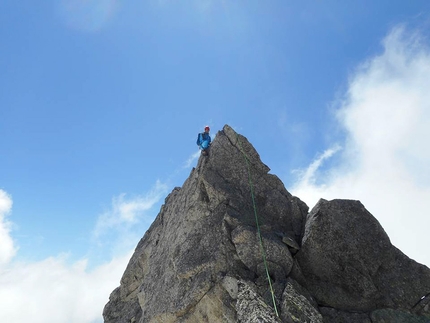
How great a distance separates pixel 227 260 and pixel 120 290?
16.8 m

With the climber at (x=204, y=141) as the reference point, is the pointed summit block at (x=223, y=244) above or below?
below

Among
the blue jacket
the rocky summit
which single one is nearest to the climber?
the blue jacket

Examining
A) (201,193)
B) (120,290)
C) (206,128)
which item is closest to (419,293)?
(201,193)

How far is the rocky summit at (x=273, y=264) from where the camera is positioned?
1349 centimetres

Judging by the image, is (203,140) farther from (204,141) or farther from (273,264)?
(273,264)

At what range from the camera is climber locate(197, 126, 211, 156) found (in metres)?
22.7

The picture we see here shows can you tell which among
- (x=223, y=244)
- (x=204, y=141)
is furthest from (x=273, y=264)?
(x=204, y=141)

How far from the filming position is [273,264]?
1474 centimetres

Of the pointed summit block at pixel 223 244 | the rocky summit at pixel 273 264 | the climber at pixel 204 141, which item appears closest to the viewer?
the rocky summit at pixel 273 264

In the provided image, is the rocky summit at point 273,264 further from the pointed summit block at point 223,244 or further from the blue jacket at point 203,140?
the blue jacket at point 203,140

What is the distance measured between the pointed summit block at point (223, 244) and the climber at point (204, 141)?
76 centimetres

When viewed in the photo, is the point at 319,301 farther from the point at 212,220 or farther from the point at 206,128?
the point at 206,128

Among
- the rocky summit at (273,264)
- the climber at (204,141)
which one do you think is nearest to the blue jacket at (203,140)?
the climber at (204,141)

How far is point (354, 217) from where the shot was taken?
16.9 m
